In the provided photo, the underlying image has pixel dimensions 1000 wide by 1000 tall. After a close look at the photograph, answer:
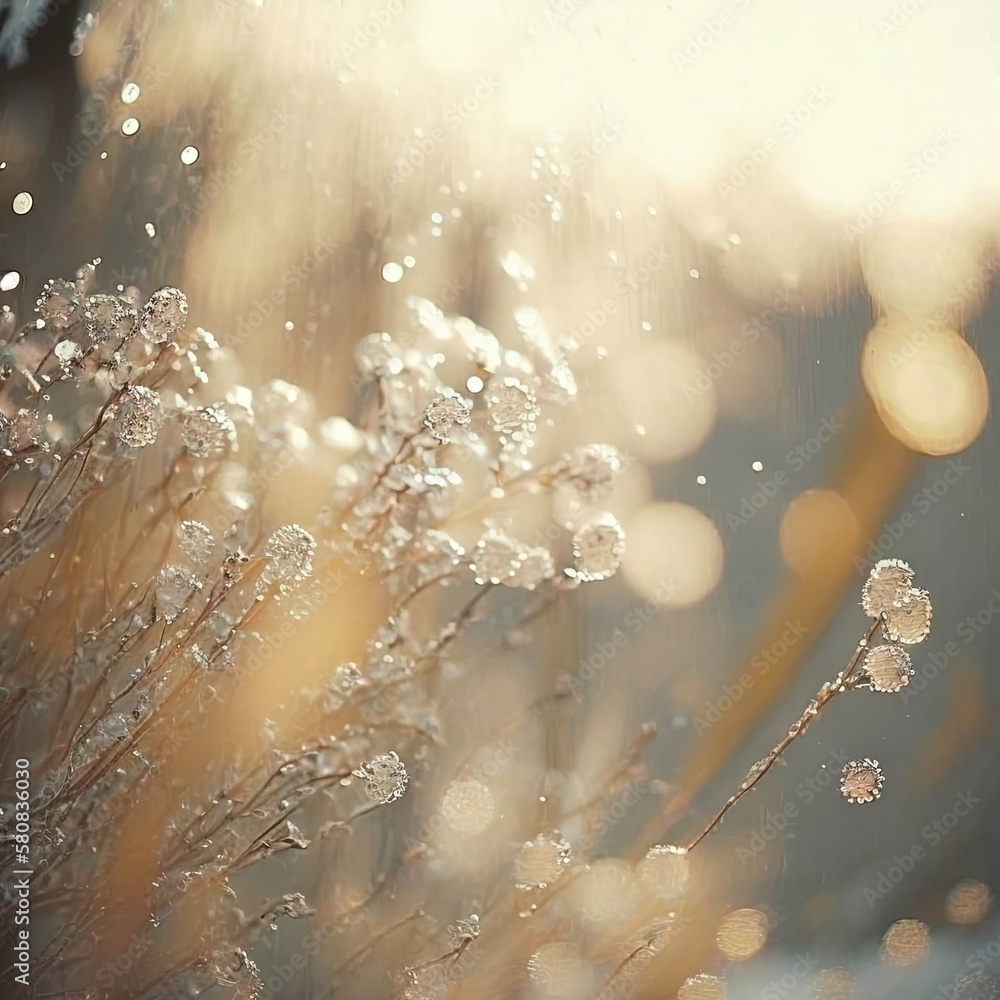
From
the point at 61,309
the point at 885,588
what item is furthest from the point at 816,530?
the point at 61,309

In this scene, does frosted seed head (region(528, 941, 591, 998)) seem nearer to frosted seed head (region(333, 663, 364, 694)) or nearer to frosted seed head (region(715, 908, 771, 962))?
frosted seed head (region(715, 908, 771, 962))

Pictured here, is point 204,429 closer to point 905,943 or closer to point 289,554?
Answer: point 289,554

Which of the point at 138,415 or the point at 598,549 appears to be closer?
the point at 138,415

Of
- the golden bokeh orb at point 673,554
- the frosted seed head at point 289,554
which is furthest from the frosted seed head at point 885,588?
the frosted seed head at point 289,554

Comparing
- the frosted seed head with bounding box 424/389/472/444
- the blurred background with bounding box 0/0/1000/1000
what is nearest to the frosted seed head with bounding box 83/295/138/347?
the blurred background with bounding box 0/0/1000/1000

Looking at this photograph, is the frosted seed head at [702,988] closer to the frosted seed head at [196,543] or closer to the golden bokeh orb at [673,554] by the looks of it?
the golden bokeh orb at [673,554]

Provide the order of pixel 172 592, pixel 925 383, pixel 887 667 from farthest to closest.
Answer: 1. pixel 925 383
2. pixel 887 667
3. pixel 172 592

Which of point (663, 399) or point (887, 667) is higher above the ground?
point (663, 399)
